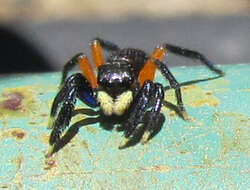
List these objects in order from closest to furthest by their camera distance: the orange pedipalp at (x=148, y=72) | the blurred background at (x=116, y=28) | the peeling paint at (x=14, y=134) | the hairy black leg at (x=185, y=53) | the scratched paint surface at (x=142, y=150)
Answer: the scratched paint surface at (x=142, y=150), the peeling paint at (x=14, y=134), the orange pedipalp at (x=148, y=72), the hairy black leg at (x=185, y=53), the blurred background at (x=116, y=28)

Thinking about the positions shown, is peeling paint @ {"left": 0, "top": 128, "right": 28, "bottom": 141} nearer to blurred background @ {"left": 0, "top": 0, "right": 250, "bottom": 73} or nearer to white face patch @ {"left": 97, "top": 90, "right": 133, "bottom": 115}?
white face patch @ {"left": 97, "top": 90, "right": 133, "bottom": 115}

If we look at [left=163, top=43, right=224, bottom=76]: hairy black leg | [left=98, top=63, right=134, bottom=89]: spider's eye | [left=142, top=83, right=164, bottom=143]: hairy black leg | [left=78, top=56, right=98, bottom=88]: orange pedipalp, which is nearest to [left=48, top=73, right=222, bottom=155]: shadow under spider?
[left=142, top=83, right=164, bottom=143]: hairy black leg

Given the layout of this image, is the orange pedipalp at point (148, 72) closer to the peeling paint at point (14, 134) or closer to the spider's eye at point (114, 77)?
the spider's eye at point (114, 77)

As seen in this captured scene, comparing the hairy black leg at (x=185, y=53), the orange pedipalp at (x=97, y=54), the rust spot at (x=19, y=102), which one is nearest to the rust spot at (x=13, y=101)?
the rust spot at (x=19, y=102)

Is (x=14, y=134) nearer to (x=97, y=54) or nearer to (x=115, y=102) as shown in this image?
(x=115, y=102)

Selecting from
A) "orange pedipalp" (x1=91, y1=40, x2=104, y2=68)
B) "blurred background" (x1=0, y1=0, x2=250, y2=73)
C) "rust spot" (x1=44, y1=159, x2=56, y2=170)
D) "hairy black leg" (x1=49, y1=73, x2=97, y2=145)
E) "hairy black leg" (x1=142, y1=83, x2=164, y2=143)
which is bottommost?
"blurred background" (x1=0, y1=0, x2=250, y2=73)

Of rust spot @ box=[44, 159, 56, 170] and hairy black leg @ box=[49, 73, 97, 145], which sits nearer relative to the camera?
rust spot @ box=[44, 159, 56, 170]

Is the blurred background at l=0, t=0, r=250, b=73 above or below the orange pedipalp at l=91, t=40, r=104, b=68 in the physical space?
below

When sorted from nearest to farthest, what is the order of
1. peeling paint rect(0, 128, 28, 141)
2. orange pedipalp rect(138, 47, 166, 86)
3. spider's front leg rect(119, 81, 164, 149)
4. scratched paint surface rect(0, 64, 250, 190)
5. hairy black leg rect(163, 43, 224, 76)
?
scratched paint surface rect(0, 64, 250, 190), peeling paint rect(0, 128, 28, 141), spider's front leg rect(119, 81, 164, 149), orange pedipalp rect(138, 47, 166, 86), hairy black leg rect(163, 43, 224, 76)
